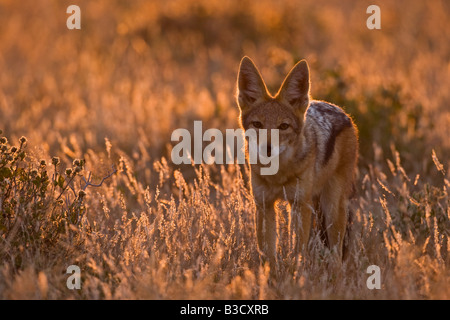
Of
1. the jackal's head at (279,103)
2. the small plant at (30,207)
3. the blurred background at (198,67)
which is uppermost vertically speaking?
the blurred background at (198,67)

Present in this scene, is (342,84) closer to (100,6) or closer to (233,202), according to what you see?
(233,202)

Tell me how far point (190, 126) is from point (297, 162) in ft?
14.2

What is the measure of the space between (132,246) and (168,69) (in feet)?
27.7

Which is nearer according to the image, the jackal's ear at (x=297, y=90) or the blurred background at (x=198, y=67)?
the jackal's ear at (x=297, y=90)

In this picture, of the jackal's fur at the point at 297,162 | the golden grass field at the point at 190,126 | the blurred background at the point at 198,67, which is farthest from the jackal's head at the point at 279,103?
the blurred background at the point at 198,67

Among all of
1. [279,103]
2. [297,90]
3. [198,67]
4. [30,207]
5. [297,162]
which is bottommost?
[30,207]

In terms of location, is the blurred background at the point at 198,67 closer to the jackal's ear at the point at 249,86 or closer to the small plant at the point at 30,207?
the small plant at the point at 30,207

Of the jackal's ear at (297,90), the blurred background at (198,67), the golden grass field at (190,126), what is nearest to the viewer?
the golden grass field at (190,126)

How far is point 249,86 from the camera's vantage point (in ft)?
17.8

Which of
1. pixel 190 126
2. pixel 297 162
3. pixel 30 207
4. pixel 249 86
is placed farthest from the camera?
pixel 190 126

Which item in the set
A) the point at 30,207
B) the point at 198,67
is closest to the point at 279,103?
the point at 30,207

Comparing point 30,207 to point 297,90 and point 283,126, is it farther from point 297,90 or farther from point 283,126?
point 297,90

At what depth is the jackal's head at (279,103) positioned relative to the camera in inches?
203

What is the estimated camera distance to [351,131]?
5867 mm
